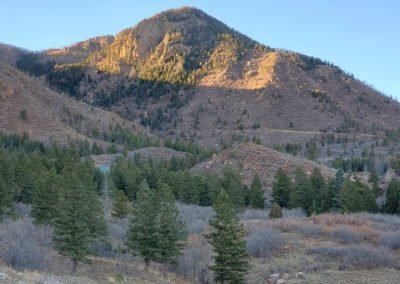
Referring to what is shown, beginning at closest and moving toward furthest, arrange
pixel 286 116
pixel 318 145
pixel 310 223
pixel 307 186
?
pixel 310 223 < pixel 307 186 < pixel 318 145 < pixel 286 116

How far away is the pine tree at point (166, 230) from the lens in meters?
24.4

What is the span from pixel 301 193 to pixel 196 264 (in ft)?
89.1

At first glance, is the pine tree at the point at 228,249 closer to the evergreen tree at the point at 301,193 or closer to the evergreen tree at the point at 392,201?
the evergreen tree at the point at 392,201

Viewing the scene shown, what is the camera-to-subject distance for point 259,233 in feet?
107

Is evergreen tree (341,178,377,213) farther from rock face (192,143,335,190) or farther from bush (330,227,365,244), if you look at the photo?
rock face (192,143,335,190)

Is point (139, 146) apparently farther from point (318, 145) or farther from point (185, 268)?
point (185, 268)

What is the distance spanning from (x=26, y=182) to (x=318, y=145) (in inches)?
4451

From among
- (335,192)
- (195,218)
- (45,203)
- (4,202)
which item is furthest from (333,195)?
(4,202)

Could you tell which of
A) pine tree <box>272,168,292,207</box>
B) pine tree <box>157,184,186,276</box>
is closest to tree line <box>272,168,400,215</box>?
pine tree <box>272,168,292,207</box>

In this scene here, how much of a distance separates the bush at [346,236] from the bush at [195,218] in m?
9.63

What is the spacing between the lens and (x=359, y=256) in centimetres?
2675

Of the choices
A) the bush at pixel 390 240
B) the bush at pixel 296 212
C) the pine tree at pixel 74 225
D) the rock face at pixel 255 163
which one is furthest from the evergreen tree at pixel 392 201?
the pine tree at pixel 74 225

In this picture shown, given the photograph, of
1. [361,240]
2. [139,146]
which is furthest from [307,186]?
[139,146]

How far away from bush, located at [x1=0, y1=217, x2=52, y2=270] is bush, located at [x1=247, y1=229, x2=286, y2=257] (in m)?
11.8
